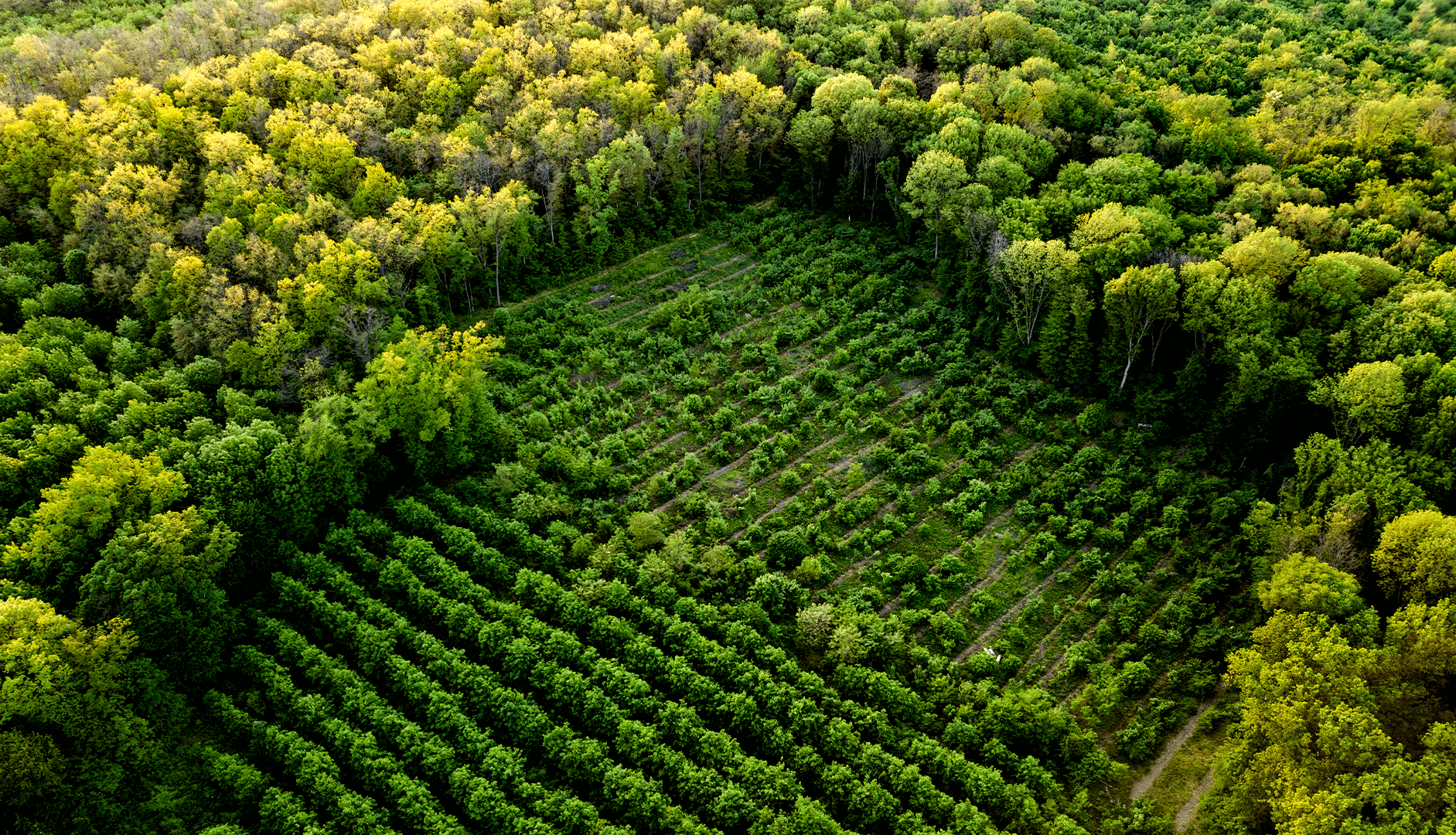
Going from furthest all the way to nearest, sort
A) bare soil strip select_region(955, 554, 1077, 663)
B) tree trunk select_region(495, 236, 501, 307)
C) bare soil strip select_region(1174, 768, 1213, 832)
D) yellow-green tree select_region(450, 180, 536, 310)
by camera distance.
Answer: tree trunk select_region(495, 236, 501, 307) → yellow-green tree select_region(450, 180, 536, 310) → bare soil strip select_region(955, 554, 1077, 663) → bare soil strip select_region(1174, 768, 1213, 832)

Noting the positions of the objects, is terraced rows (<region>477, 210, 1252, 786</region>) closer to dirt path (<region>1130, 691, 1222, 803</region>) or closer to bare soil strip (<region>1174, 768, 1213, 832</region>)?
dirt path (<region>1130, 691, 1222, 803</region>)

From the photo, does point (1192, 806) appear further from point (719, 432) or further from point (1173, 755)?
point (719, 432)

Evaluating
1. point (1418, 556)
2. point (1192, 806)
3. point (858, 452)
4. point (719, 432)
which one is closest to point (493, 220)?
point (719, 432)

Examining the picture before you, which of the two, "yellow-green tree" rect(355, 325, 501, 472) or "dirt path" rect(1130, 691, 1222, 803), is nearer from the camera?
"dirt path" rect(1130, 691, 1222, 803)

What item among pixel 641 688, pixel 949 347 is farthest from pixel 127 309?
pixel 949 347

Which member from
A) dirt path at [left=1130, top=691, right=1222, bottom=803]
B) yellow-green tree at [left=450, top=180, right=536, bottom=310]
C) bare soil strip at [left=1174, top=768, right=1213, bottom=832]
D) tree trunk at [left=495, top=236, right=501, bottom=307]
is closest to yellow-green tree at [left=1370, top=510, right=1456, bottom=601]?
dirt path at [left=1130, top=691, right=1222, bottom=803]

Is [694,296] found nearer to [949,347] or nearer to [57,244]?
[949,347]
